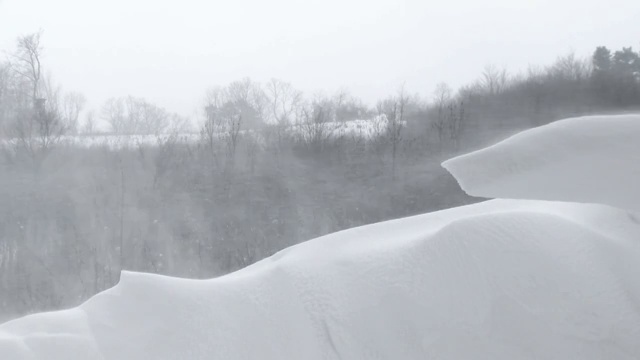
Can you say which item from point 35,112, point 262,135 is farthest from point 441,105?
point 35,112

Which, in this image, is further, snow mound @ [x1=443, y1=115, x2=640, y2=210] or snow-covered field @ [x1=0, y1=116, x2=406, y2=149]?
snow-covered field @ [x1=0, y1=116, x2=406, y2=149]

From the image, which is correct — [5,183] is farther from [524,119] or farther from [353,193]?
[524,119]

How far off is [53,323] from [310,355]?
536 millimetres

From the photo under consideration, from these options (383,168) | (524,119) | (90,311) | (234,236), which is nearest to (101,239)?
(234,236)

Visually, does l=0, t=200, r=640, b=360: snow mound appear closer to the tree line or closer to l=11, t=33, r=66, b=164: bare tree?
the tree line

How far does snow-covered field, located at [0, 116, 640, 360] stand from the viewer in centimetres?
129

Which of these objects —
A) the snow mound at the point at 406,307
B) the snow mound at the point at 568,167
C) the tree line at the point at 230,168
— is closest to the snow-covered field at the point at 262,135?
the tree line at the point at 230,168

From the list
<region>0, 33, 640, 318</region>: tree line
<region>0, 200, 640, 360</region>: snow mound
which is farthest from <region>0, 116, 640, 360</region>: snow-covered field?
<region>0, 33, 640, 318</region>: tree line

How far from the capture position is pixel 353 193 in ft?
19.6

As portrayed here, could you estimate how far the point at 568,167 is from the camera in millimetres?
1286

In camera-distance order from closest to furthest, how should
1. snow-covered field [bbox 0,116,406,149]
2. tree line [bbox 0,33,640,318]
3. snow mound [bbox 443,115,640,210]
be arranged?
snow mound [bbox 443,115,640,210]
tree line [bbox 0,33,640,318]
snow-covered field [bbox 0,116,406,149]

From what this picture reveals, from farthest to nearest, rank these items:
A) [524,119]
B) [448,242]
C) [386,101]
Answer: [386,101] → [524,119] → [448,242]

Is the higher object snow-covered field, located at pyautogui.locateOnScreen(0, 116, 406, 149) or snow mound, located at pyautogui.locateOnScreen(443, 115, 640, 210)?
snow-covered field, located at pyautogui.locateOnScreen(0, 116, 406, 149)

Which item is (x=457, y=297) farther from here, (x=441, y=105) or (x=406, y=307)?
(x=441, y=105)
